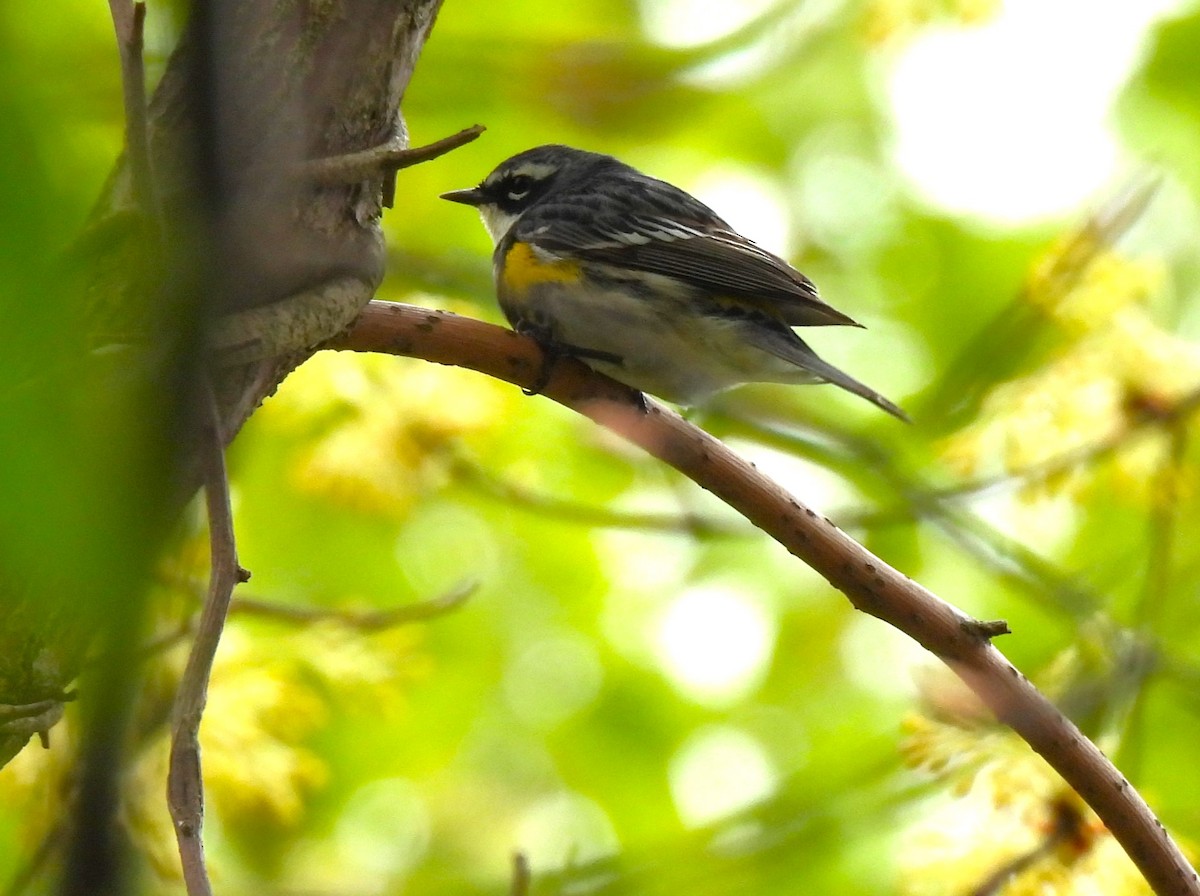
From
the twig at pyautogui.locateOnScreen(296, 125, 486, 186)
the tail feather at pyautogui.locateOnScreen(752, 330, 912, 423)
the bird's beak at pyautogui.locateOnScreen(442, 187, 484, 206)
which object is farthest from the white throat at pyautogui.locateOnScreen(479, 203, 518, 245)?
the twig at pyautogui.locateOnScreen(296, 125, 486, 186)

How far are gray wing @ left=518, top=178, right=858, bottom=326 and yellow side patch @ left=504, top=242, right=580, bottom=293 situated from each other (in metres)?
0.09

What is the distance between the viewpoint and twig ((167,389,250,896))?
140 cm

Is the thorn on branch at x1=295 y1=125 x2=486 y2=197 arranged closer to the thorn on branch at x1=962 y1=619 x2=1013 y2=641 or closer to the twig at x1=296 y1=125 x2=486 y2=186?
the twig at x1=296 y1=125 x2=486 y2=186

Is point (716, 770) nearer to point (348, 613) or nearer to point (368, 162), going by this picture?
point (348, 613)

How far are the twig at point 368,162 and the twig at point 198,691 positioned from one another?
1.23ft

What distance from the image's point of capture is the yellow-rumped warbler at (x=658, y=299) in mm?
3531

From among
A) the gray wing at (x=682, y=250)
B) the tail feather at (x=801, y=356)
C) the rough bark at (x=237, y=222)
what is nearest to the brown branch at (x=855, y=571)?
the rough bark at (x=237, y=222)

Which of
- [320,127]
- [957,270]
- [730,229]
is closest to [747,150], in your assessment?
[957,270]

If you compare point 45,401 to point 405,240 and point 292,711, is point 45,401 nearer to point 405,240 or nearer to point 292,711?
point 292,711

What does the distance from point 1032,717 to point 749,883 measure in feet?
6.74

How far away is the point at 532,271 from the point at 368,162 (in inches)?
78.0

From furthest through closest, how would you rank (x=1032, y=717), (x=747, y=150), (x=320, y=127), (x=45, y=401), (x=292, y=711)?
(x=747, y=150) < (x=292, y=711) < (x=1032, y=717) < (x=320, y=127) < (x=45, y=401)

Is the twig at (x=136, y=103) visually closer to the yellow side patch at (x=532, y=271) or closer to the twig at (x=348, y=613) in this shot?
the twig at (x=348, y=613)

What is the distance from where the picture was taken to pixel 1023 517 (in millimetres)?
4613
